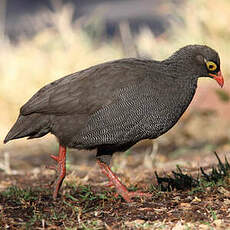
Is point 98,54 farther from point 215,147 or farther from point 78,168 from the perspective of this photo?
point 78,168

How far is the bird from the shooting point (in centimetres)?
461

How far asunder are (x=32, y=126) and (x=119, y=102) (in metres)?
0.94

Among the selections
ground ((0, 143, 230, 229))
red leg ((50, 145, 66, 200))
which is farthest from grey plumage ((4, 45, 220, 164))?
ground ((0, 143, 230, 229))

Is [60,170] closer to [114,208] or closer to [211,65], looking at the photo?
[114,208]

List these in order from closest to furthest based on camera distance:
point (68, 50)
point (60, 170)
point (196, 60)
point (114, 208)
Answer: point (114, 208) < point (196, 60) < point (60, 170) < point (68, 50)

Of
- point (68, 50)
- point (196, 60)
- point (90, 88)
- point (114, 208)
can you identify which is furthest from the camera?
point (68, 50)

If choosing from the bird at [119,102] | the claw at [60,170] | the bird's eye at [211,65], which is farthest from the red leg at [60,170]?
the bird's eye at [211,65]

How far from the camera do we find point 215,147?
9273 millimetres

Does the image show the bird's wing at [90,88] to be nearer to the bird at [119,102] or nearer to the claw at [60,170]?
the bird at [119,102]

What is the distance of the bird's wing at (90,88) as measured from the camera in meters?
4.66

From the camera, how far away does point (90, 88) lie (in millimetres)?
4727

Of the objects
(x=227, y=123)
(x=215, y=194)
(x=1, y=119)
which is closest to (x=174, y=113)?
(x=215, y=194)

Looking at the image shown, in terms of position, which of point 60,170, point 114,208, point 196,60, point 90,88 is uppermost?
point 196,60

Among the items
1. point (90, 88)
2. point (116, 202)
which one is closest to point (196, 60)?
point (90, 88)
